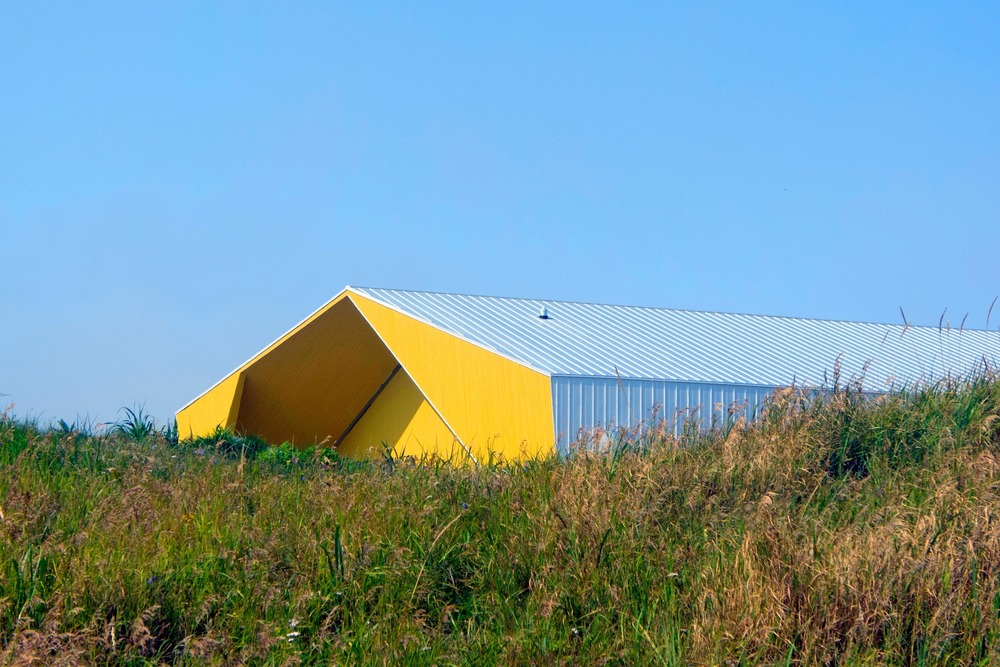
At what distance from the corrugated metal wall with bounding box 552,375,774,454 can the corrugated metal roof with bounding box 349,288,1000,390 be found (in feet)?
0.53

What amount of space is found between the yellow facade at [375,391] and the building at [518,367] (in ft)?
0.10

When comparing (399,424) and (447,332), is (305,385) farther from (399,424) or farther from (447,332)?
(447,332)

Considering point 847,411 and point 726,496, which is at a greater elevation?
point 847,411

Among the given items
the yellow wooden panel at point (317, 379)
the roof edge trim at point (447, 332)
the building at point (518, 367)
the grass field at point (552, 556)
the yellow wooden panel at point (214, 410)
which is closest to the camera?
the grass field at point (552, 556)

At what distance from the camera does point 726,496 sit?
24.8ft

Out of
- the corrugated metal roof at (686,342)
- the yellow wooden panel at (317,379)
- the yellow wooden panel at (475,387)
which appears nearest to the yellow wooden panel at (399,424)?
the yellow wooden panel at (317,379)

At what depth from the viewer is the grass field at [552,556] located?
18.4ft

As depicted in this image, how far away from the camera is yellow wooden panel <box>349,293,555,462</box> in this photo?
14.6 m

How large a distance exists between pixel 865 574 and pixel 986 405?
3737 mm

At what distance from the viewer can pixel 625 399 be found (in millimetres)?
14945

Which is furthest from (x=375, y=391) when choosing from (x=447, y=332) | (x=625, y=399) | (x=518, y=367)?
(x=625, y=399)

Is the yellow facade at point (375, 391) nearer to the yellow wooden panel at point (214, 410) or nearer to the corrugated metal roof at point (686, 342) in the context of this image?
the yellow wooden panel at point (214, 410)

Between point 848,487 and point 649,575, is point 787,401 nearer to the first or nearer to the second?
point 848,487

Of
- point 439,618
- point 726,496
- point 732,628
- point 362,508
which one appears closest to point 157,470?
point 362,508
